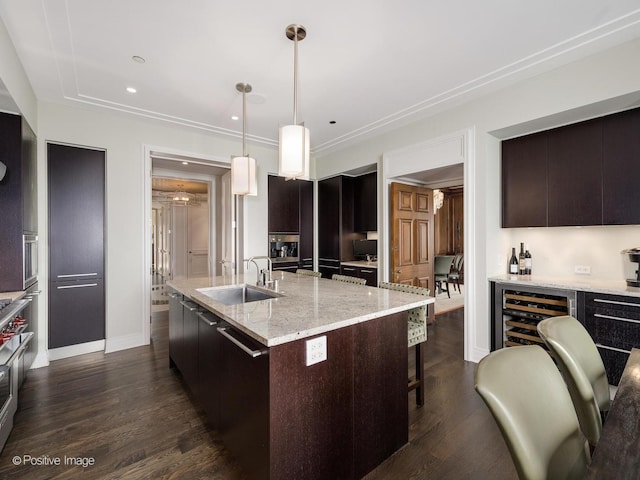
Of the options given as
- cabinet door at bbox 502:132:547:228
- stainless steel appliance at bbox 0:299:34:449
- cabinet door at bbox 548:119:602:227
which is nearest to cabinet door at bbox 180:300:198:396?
stainless steel appliance at bbox 0:299:34:449

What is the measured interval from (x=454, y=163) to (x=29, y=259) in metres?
4.27

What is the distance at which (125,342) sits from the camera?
363 cm

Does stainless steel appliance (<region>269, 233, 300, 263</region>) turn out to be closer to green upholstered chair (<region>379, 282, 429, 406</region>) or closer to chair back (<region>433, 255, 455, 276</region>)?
A: chair back (<region>433, 255, 455, 276</region>)

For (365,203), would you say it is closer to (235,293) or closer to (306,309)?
(235,293)

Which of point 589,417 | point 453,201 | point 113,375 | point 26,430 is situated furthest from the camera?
point 453,201

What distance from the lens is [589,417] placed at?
Answer: 1.20 m

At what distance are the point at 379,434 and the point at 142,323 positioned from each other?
10.7 ft

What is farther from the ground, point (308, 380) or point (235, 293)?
point (235, 293)

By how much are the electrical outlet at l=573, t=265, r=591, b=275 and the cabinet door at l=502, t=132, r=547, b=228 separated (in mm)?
565

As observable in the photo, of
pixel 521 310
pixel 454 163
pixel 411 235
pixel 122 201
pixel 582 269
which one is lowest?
pixel 521 310

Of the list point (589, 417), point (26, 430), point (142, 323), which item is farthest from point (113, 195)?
point (589, 417)

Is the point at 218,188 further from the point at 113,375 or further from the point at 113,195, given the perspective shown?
the point at 113,375

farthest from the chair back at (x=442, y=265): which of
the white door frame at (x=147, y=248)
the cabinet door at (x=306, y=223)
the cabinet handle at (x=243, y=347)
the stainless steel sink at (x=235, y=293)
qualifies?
the cabinet handle at (x=243, y=347)

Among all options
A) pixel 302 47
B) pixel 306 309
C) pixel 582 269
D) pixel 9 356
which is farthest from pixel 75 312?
pixel 582 269
